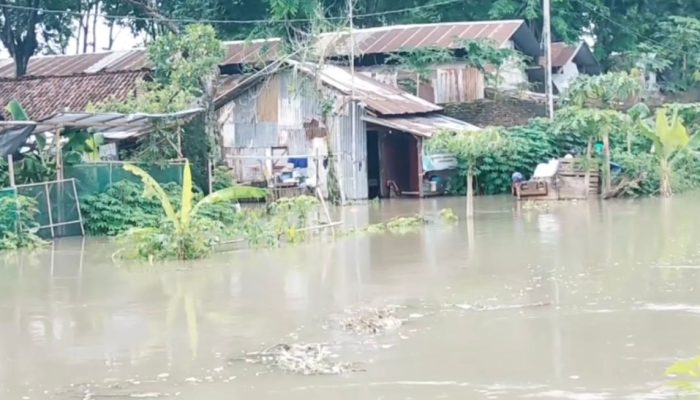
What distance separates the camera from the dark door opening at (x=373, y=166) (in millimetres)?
27109

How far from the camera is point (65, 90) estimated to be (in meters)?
27.8

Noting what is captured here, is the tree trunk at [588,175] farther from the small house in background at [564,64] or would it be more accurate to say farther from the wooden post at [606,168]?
the small house in background at [564,64]

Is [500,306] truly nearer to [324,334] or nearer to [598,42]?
[324,334]

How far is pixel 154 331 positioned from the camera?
9.86 m

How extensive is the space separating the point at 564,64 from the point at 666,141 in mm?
11490

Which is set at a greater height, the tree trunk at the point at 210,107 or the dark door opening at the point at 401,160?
the tree trunk at the point at 210,107

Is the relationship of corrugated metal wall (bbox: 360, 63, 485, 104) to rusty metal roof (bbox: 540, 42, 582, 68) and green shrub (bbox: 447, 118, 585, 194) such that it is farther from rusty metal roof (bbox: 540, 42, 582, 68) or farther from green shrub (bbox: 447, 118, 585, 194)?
rusty metal roof (bbox: 540, 42, 582, 68)

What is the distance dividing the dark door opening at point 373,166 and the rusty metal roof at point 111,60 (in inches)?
158

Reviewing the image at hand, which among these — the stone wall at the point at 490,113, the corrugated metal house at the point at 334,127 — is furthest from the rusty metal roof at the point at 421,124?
the stone wall at the point at 490,113

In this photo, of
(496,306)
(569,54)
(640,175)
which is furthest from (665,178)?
(496,306)

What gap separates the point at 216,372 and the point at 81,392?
1.01 metres

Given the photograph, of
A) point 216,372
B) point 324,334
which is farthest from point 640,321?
point 216,372

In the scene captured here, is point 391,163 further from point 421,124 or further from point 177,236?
point 177,236

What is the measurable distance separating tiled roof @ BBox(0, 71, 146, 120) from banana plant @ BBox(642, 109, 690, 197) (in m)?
12.3
